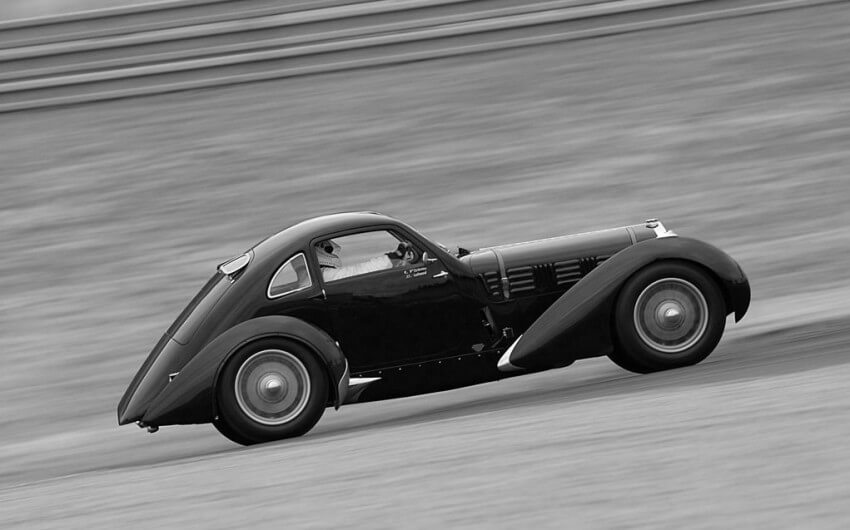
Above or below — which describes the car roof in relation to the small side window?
above

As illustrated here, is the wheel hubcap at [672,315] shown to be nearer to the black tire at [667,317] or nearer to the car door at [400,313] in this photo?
the black tire at [667,317]

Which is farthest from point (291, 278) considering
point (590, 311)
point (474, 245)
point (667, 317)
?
point (474, 245)

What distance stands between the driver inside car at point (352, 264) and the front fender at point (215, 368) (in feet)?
1.48

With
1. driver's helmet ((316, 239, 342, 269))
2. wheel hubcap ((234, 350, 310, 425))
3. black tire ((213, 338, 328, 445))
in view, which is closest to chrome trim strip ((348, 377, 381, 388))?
black tire ((213, 338, 328, 445))

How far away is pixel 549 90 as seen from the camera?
1509 centimetres

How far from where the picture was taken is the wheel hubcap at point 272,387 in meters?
8.09

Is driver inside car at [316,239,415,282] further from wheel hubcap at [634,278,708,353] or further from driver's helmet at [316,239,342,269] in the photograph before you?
wheel hubcap at [634,278,708,353]

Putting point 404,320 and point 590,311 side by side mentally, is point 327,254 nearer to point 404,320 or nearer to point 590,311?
point 404,320

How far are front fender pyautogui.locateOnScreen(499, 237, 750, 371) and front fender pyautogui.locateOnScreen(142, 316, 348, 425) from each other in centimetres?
114

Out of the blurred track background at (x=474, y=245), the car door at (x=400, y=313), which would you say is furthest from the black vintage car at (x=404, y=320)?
the blurred track background at (x=474, y=245)

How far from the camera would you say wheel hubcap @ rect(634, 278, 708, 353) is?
852cm

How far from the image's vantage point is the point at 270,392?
8.12 metres

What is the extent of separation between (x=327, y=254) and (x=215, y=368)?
3.79 feet

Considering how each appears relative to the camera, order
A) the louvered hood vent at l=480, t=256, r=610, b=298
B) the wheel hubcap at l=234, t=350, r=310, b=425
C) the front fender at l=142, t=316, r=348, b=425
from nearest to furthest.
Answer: the front fender at l=142, t=316, r=348, b=425
the wheel hubcap at l=234, t=350, r=310, b=425
the louvered hood vent at l=480, t=256, r=610, b=298
